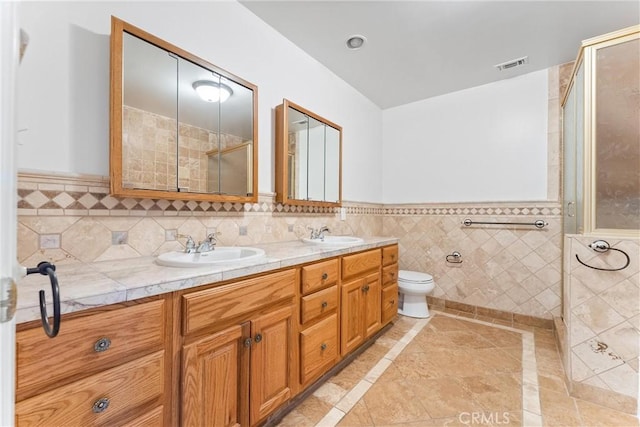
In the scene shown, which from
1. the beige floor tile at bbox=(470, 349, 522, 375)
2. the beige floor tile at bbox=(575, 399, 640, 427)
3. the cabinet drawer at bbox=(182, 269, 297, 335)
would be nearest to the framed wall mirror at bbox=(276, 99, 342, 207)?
the cabinet drawer at bbox=(182, 269, 297, 335)

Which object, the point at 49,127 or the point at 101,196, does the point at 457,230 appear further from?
the point at 49,127

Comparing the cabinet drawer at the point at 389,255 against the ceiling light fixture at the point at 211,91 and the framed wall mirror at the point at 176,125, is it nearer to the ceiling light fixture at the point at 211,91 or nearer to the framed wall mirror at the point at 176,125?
the framed wall mirror at the point at 176,125

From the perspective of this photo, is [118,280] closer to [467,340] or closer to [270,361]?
[270,361]

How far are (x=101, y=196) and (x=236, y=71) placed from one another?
1113 mm

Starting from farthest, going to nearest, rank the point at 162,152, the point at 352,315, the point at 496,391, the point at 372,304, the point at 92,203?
the point at 372,304
the point at 352,315
the point at 496,391
the point at 162,152
the point at 92,203

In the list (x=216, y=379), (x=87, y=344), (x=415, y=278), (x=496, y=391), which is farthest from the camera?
(x=415, y=278)

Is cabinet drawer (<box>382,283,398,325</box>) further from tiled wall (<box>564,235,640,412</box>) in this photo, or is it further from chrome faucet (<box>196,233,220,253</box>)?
chrome faucet (<box>196,233,220,253</box>)

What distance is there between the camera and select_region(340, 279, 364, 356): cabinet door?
175cm

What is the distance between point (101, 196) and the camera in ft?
3.91

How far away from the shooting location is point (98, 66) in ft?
3.90

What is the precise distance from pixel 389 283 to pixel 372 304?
1.08ft

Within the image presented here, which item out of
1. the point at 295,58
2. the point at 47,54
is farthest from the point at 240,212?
the point at 295,58

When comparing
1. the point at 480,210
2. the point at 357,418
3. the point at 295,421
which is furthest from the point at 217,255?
the point at 480,210

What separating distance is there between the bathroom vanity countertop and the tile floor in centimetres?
89
